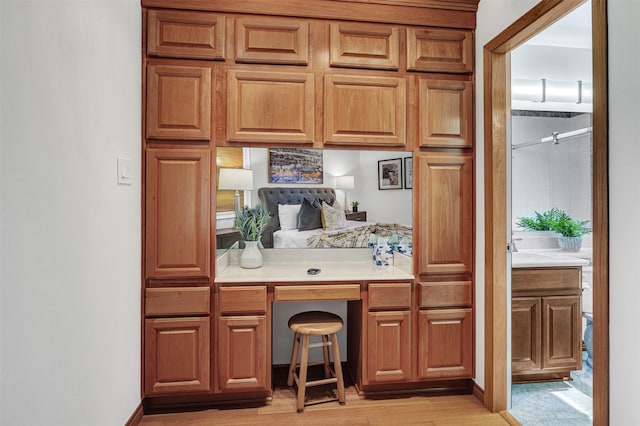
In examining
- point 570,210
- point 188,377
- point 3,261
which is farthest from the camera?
point 570,210

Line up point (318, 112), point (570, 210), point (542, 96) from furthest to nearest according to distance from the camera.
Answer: point (570, 210) < point (542, 96) < point (318, 112)

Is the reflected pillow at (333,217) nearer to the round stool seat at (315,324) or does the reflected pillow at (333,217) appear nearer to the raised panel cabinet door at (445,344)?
the round stool seat at (315,324)

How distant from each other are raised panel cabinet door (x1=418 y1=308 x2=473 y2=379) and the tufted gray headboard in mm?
1035

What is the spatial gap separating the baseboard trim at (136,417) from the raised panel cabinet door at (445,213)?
1888 mm

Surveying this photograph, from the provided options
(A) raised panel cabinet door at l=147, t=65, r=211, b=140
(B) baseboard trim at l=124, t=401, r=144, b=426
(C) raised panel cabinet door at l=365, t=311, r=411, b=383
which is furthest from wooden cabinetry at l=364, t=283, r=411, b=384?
(A) raised panel cabinet door at l=147, t=65, r=211, b=140

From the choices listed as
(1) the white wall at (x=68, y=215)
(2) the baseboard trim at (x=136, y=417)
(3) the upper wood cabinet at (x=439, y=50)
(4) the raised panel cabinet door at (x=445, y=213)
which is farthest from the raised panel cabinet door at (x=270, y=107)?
(2) the baseboard trim at (x=136, y=417)

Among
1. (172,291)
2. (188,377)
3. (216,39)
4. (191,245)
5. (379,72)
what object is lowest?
(188,377)

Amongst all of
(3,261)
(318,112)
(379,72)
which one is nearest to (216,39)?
(318,112)

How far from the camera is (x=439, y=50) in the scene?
240cm

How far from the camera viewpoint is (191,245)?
222 cm

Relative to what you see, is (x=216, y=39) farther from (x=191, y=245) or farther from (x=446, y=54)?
(x=446, y=54)

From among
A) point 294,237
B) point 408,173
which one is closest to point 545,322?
point 408,173

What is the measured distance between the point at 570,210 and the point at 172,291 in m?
3.46

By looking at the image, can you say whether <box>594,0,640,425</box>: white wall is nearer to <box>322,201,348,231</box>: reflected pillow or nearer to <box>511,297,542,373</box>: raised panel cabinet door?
<box>511,297,542,373</box>: raised panel cabinet door
